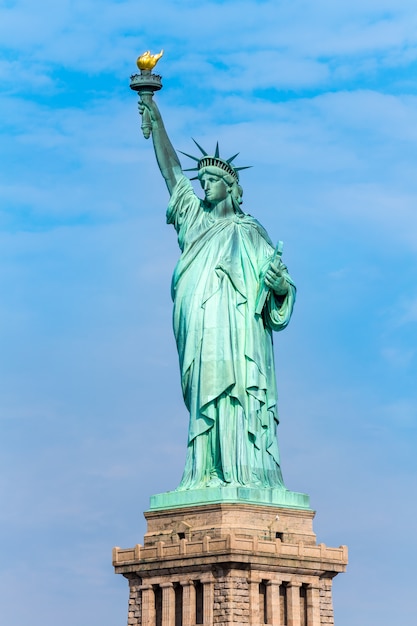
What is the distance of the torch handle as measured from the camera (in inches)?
2082

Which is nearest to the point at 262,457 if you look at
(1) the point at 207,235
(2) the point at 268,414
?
(2) the point at 268,414

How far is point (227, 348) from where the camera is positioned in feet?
167

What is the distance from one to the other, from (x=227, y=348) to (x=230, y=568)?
474 centimetres

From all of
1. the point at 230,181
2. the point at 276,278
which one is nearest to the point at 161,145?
the point at 230,181

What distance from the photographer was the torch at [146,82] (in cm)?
5294

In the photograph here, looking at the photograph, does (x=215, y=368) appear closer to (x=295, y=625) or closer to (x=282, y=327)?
(x=282, y=327)

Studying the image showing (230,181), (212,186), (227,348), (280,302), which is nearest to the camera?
(227,348)

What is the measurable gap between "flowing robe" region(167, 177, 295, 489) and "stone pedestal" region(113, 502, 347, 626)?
853 millimetres

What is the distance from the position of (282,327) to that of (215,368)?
1850 mm

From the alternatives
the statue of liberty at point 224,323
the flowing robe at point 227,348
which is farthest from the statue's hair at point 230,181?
the flowing robe at point 227,348

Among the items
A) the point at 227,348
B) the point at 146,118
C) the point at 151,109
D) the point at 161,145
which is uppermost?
the point at 151,109

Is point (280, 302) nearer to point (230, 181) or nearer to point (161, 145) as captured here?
point (230, 181)

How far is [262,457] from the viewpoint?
50.7 meters

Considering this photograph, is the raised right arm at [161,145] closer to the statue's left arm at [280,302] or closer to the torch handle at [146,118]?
the torch handle at [146,118]
